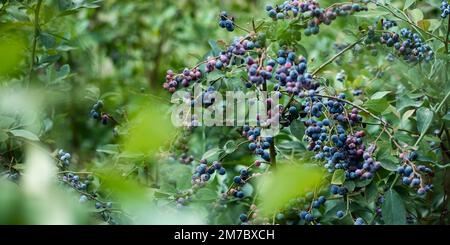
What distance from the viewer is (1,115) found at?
4.09 ft

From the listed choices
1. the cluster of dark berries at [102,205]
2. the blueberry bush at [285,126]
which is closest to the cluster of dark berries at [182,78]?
the blueberry bush at [285,126]

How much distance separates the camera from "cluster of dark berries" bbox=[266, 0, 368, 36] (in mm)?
1202

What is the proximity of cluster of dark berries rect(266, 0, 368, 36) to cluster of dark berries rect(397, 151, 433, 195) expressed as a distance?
0.29 m

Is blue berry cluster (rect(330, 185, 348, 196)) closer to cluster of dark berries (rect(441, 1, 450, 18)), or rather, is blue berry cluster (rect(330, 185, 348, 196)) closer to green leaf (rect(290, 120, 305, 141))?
green leaf (rect(290, 120, 305, 141))

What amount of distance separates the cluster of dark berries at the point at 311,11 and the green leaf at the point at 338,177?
27cm

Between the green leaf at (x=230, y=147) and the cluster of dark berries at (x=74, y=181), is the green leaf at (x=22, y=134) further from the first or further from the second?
the green leaf at (x=230, y=147)

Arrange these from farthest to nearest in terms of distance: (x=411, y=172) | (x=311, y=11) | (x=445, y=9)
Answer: (x=445, y=9)
(x=311, y=11)
(x=411, y=172)

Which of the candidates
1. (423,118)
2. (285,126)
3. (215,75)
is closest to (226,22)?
(215,75)

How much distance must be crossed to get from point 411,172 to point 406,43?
35 cm

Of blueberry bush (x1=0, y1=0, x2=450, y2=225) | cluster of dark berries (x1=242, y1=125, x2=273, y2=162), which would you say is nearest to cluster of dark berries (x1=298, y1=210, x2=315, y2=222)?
blueberry bush (x1=0, y1=0, x2=450, y2=225)

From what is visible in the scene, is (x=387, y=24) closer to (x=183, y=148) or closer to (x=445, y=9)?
(x=445, y=9)

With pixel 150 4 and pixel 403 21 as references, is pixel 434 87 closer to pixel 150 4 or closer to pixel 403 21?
pixel 403 21

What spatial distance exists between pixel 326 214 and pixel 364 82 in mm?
549

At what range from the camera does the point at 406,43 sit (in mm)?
1337
